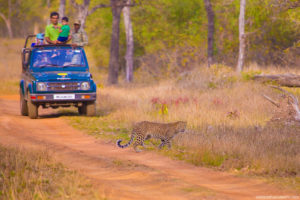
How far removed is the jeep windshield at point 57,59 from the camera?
14680 millimetres

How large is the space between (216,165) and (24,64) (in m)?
8.48

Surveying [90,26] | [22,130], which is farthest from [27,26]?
[22,130]

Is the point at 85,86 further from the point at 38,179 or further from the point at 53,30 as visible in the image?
the point at 38,179

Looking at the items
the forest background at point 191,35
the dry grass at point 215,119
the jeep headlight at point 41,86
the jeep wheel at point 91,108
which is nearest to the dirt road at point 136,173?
the dry grass at point 215,119

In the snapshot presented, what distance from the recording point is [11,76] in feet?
97.8

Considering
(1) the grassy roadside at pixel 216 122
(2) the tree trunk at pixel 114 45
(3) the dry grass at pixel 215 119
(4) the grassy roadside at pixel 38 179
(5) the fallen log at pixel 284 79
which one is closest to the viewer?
(4) the grassy roadside at pixel 38 179

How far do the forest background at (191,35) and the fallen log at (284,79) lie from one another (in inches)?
197

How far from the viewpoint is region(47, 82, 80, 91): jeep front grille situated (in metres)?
13.9

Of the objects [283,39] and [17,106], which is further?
[283,39]

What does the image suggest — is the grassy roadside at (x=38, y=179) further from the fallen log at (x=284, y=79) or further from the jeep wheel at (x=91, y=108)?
the fallen log at (x=284, y=79)

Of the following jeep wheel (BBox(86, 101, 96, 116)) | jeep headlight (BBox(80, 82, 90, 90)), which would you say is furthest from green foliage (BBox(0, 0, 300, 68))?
jeep headlight (BBox(80, 82, 90, 90))

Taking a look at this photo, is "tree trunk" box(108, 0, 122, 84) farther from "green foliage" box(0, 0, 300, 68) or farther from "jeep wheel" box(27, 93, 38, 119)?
"jeep wheel" box(27, 93, 38, 119)

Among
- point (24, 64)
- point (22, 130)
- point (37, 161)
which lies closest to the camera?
point (37, 161)

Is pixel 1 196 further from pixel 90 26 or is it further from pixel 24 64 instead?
pixel 90 26
